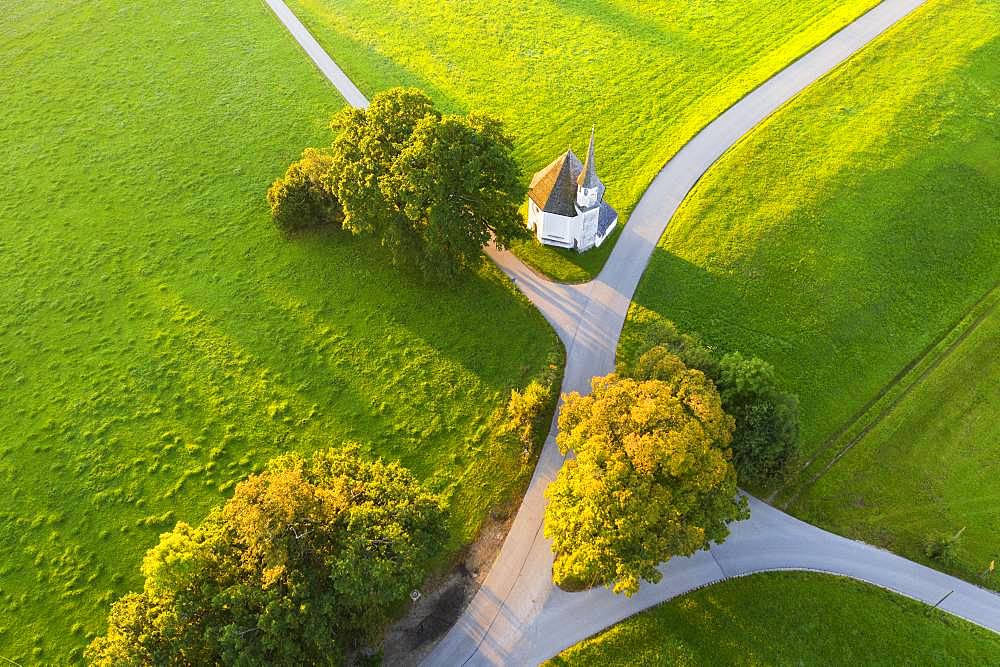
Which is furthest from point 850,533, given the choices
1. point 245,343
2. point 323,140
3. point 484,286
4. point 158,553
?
point 323,140

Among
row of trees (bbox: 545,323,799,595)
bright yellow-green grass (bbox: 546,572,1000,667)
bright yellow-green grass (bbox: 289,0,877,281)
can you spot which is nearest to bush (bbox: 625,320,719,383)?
row of trees (bbox: 545,323,799,595)

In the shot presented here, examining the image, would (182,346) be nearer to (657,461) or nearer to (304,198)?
(304,198)

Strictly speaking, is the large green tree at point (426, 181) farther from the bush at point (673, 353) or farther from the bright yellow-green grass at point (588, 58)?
the bush at point (673, 353)

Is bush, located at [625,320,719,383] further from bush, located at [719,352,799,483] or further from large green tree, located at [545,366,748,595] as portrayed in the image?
large green tree, located at [545,366,748,595]

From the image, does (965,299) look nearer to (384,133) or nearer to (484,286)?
(484,286)

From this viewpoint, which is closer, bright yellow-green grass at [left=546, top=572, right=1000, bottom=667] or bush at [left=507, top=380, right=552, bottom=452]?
bright yellow-green grass at [left=546, top=572, right=1000, bottom=667]

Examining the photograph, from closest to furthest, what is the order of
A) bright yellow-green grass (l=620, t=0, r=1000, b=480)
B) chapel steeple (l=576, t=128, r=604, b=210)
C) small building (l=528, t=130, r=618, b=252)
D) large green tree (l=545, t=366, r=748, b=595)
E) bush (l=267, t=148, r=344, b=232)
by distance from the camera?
large green tree (l=545, t=366, r=748, b=595) < chapel steeple (l=576, t=128, r=604, b=210) < bright yellow-green grass (l=620, t=0, r=1000, b=480) < small building (l=528, t=130, r=618, b=252) < bush (l=267, t=148, r=344, b=232)

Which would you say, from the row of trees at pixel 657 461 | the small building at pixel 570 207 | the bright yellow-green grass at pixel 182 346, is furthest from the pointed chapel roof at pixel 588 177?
the row of trees at pixel 657 461
